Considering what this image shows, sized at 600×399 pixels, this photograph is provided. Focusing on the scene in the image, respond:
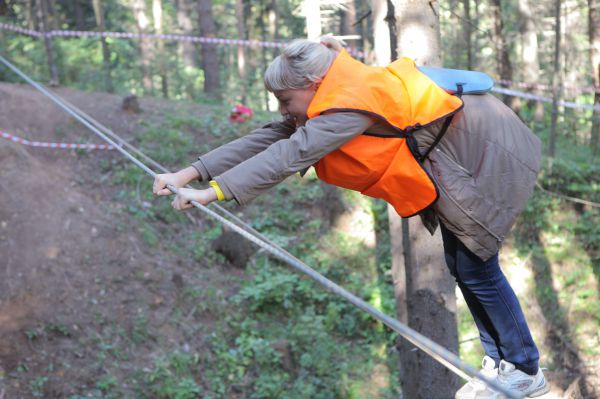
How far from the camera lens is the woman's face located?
2.91m

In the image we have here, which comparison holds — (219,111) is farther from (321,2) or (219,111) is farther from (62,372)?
(62,372)

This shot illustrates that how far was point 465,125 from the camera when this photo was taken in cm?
302

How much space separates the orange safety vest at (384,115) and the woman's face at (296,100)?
0.09 meters

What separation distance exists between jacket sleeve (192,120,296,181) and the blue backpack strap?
2.47 ft

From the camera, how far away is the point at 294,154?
2779 mm

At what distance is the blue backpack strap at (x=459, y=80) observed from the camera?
304 cm

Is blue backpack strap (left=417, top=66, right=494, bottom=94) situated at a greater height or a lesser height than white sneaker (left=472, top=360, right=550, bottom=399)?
greater

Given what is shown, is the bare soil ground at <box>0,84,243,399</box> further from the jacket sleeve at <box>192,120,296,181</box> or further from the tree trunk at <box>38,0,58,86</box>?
the jacket sleeve at <box>192,120,296,181</box>

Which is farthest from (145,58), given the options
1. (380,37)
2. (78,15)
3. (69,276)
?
(380,37)

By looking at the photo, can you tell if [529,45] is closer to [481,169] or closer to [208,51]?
[208,51]

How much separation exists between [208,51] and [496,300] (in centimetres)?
1389

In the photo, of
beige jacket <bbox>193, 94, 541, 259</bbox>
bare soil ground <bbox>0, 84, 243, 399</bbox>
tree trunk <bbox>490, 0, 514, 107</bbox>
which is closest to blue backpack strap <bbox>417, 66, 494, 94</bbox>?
beige jacket <bbox>193, 94, 541, 259</bbox>

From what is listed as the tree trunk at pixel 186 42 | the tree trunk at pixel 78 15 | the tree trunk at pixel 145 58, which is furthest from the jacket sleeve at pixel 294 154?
the tree trunk at pixel 78 15

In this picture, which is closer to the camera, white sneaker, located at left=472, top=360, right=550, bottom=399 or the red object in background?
white sneaker, located at left=472, top=360, right=550, bottom=399
